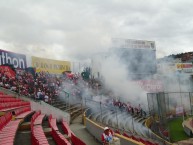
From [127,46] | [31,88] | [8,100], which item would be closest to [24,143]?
[8,100]

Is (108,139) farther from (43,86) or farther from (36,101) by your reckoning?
(43,86)

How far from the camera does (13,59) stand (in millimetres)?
22750

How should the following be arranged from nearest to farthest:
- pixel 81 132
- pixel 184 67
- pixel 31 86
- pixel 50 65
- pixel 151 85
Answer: pixel 81 132
pixel 31 86
pixel 50 65
pixel 151 85
pixel 184 67

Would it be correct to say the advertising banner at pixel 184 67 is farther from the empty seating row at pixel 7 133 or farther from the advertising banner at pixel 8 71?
the empty seating row at pixel 7 133

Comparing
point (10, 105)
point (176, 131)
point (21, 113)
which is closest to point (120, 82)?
→ point (176, 131)

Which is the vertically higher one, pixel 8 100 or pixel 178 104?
pixel 8 100

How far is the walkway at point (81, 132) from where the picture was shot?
38.0ft

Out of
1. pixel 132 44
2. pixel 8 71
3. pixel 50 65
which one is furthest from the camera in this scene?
pixel 132 44

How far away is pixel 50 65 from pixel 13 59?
6071 millimetres

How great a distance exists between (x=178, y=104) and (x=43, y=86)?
38.8 feet

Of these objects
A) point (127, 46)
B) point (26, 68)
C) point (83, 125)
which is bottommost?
point (83, 125)

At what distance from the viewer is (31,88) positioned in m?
18.7

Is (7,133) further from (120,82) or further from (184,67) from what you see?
(184,67)

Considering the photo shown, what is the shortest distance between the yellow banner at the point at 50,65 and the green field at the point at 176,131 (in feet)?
41.2
